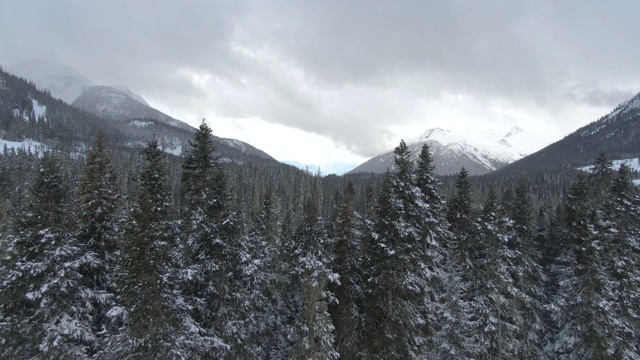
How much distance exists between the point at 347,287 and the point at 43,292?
17.3 m

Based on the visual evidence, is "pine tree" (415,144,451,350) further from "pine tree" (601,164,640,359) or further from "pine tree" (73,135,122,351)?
"pine tree" (73,135,122,351)

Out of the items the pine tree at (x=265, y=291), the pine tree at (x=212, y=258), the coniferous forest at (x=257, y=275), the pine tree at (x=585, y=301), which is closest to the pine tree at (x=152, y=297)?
the coniferous forest at (x=257, y=275)

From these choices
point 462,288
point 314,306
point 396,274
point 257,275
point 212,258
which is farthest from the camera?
point 462,288

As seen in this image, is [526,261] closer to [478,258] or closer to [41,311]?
[478,258]

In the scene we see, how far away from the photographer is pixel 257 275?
2461 centimetres

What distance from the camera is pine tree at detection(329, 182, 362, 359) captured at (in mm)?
25203

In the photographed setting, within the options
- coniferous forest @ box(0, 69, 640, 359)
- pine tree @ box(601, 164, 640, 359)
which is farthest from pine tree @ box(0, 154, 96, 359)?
pine tree @ box(601, 164, 640, 359)

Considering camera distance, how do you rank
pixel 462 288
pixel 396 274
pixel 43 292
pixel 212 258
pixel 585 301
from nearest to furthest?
pixel 43 292 < pixel 212 258 < pixel 396 274 < pixel 462 288 < pixel 585 301

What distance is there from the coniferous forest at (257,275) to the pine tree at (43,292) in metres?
0.07

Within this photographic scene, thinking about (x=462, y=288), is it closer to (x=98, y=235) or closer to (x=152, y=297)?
(x=152, y=297)

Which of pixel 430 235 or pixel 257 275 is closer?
pixel 257 275

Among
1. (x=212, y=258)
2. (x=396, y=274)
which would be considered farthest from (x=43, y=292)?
(x=396, y=274)

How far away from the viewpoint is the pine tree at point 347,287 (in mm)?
25203

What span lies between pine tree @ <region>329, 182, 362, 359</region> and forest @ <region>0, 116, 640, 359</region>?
0.10 metres
